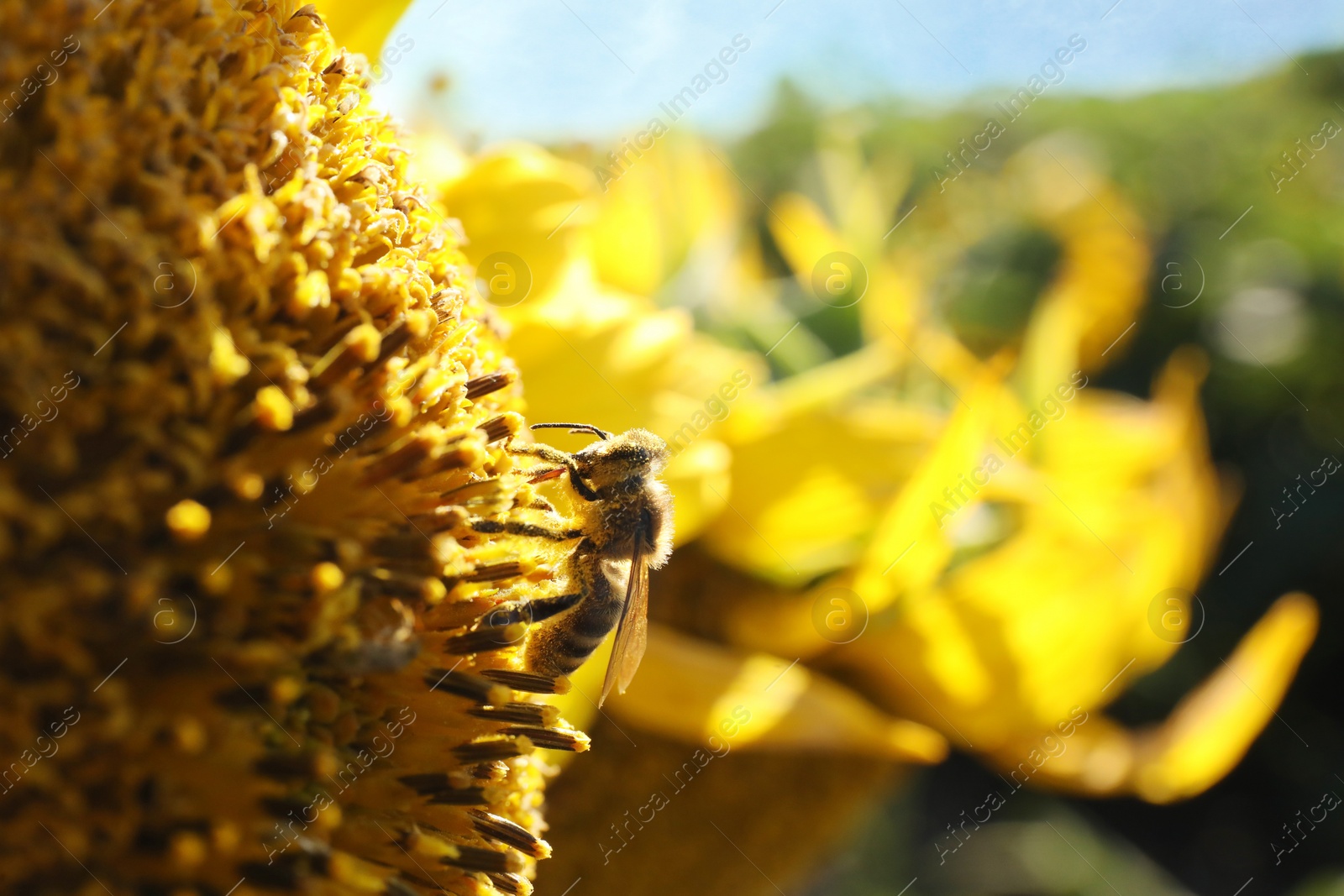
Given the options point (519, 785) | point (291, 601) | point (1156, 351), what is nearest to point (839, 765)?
point (519, 785)

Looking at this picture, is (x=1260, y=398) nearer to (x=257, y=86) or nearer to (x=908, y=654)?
(x=908, y=654)

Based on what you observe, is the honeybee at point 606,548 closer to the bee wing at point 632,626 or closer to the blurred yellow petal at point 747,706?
the bee wing at point 632,626

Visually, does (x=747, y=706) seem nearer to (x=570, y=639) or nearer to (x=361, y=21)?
(x=570, y=639)

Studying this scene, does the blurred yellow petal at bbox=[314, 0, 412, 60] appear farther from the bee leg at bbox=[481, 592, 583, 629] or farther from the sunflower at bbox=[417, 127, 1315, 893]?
the bee leg at bbox=[481, 592, 583, 629]

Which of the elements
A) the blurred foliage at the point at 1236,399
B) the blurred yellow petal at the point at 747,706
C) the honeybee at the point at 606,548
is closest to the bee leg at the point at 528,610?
the honeybee at the point at 606,548

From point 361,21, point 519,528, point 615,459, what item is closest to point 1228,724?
point 615,459

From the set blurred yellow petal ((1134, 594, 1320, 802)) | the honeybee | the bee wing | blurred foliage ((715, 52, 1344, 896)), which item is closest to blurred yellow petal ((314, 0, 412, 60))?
the honeybee
